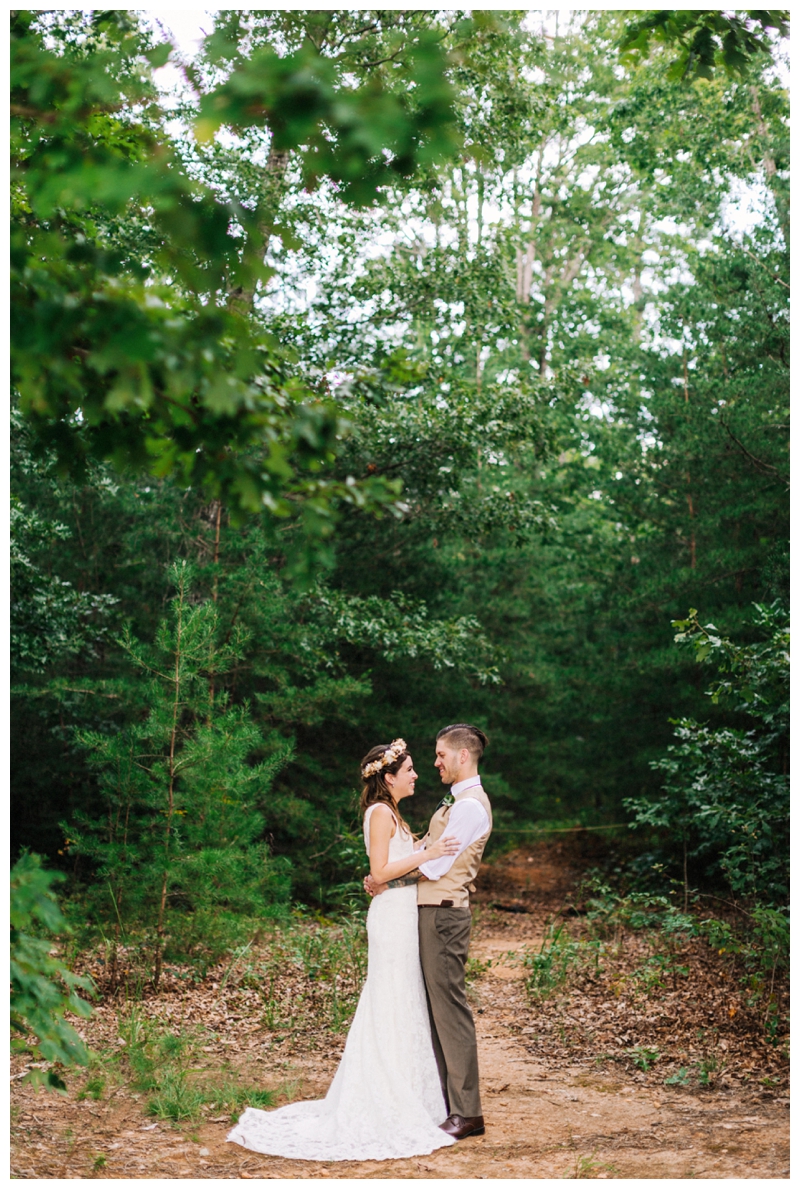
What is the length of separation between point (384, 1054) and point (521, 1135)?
71cm

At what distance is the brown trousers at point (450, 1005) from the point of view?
4215 millimetres

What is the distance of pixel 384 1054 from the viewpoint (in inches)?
167

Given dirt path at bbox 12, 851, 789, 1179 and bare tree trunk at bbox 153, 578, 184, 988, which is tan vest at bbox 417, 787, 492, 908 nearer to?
dirt path at bbox 12, 851, 789, 1179

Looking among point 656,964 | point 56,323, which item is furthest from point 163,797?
point 56,323

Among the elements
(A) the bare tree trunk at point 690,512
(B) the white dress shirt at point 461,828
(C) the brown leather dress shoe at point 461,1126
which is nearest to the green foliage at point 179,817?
(B) the white dress shirt at point 461,828

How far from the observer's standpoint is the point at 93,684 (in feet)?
31.7

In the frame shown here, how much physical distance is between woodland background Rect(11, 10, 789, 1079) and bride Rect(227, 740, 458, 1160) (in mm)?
1547

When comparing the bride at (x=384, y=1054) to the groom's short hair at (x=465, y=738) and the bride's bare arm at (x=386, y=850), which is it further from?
the groom's short hair at (x=465, y=738)

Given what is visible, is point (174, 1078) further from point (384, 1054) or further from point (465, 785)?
point (465, 785)

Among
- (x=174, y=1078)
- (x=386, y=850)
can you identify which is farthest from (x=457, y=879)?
(x=174, y=1078)

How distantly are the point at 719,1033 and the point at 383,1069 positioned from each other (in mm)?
2458

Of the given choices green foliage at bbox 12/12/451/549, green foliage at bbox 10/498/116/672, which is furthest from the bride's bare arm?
green foliage at bbox 10/498/116/672

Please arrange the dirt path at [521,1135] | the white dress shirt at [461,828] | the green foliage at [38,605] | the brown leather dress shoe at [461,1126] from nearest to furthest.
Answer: the dirt path at [521,1135], the brown leather dress shoe at [461,1126], the white dress shirt at [461,828], the green foliage at [38,605]

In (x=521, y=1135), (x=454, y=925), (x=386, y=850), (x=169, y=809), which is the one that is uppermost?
(x=386, y=850)
